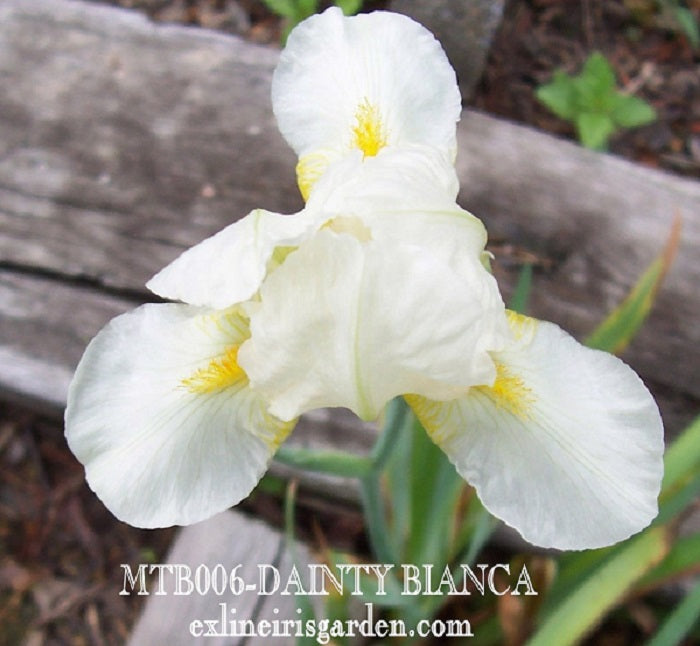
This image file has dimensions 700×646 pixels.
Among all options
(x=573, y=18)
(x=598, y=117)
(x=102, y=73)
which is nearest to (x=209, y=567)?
(x=102, y=73)

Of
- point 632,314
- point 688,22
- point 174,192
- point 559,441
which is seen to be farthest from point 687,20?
point 559,441

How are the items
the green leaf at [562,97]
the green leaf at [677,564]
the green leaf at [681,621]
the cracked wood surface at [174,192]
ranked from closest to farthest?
the green leaf at [681,621], the green leaf at [677,564], the cracked wood surface at [174,192], the green leaf at [562,97]

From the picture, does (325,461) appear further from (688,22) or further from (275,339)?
(688,22)

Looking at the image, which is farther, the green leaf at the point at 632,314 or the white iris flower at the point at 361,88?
the green leaf at the point at 632,314

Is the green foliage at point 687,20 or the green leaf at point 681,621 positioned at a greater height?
the green foliage at point 687,20

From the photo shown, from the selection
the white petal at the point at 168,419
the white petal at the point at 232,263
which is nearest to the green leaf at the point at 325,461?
the white petal at the point at 168,419

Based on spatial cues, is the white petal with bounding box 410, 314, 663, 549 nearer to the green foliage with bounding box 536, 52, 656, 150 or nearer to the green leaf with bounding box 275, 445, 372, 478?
the green leaf with bounding box 275, 445, 372, 478

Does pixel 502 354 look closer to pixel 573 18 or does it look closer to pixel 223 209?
pixel 223 209

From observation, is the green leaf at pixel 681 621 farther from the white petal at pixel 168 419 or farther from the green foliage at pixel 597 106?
Result: the green foliage at pixel 597 106

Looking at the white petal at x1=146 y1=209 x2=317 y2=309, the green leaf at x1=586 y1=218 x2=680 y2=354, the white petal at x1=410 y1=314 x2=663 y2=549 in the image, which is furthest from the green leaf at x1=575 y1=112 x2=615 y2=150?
the white petal at x1=146 y1=209 x2=317 y2=309
